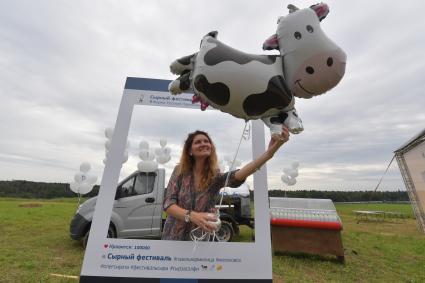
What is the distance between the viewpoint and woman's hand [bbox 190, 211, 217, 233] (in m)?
1.60

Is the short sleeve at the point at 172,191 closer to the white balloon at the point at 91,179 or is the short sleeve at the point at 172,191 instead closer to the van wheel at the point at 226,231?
the van wheel at the point at 226,231

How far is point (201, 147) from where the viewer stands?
180 centimetres

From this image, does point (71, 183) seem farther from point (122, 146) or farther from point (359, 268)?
point (359, 268)

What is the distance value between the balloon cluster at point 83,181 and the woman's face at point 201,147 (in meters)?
5.06

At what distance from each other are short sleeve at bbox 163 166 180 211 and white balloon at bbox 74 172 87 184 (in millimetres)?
5081


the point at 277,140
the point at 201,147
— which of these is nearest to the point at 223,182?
the point at 201,147

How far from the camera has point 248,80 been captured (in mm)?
1260

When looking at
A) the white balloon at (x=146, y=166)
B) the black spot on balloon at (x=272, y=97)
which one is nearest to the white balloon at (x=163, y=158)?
the white balloon at (x=146, y=166)

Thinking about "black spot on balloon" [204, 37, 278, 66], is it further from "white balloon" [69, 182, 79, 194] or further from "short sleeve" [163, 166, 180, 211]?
"white balloon" [69, 182, 79, 194]

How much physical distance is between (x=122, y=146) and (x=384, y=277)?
14.2 ft

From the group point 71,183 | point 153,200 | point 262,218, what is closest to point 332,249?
point 262,218

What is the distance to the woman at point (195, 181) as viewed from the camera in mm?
1777

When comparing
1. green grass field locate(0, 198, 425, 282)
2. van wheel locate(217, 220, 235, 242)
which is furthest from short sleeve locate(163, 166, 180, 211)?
van wheel locate(217, 220, 235, 242)

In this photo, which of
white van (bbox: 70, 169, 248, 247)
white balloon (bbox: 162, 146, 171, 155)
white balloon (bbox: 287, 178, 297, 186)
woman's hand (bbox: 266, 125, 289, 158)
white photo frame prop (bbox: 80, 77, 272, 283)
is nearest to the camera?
woman's hand (bbox: 266, 125, 289, 158)
